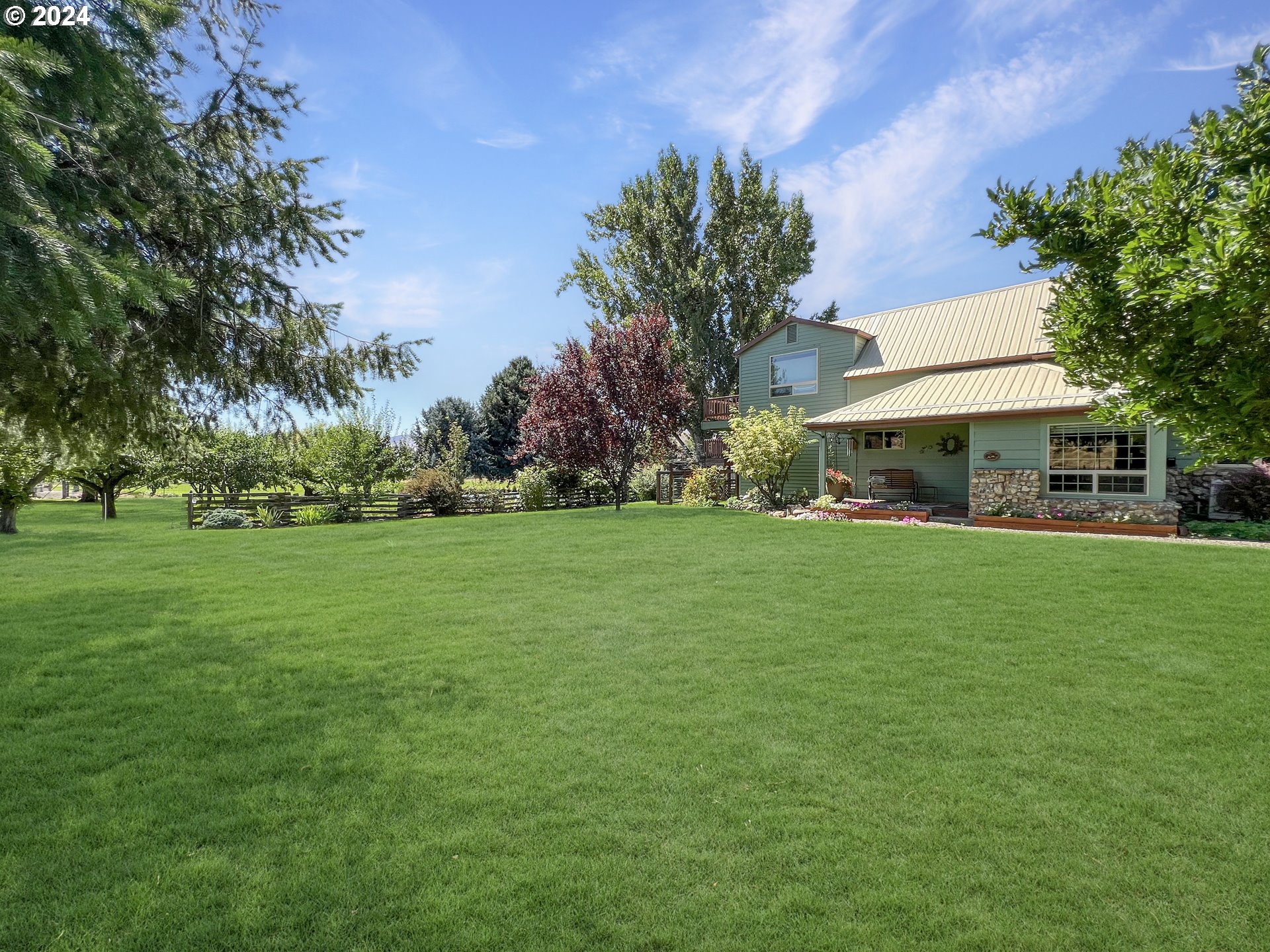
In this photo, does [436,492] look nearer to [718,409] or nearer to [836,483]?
[718,409]

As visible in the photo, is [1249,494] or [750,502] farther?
[750,502]

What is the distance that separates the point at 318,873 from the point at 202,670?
3.58 metres

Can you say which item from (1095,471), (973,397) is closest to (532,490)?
(973,397)

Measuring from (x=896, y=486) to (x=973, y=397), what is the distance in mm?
3724

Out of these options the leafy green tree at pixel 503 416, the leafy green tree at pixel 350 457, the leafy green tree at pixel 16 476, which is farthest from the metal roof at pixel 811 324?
the leafy green tree at pixel 503 416

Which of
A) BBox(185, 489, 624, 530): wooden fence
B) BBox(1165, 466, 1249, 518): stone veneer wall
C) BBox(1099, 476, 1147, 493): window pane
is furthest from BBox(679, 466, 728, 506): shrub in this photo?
BBox(1165, 466, 1249, 518): stone veneer wall

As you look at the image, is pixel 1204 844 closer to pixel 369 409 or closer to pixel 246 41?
pixel 246 41

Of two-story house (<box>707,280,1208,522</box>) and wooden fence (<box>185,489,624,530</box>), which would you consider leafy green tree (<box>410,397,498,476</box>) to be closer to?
wooden fence (<box>185,489,624,530</box>)

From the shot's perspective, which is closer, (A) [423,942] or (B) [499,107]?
(A) [423,942]

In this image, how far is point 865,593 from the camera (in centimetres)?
815

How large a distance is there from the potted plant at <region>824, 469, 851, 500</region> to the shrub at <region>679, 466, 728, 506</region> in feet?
14.1

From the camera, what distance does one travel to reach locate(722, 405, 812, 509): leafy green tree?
736 inches

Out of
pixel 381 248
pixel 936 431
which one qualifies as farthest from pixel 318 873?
pixel 936 431

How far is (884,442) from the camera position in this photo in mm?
19984
